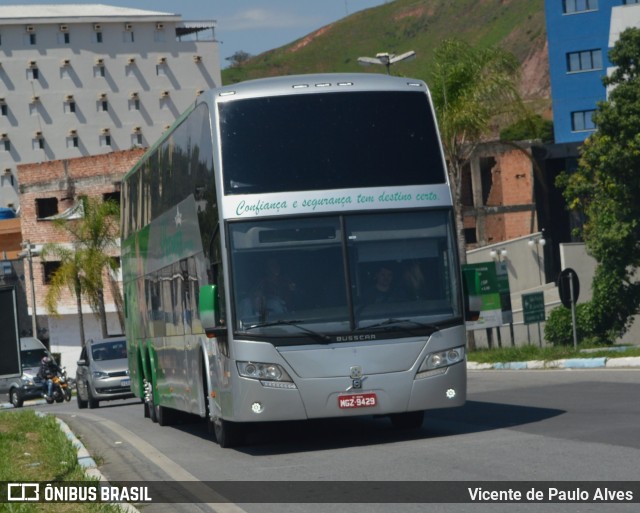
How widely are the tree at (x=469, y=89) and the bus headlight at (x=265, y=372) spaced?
81.1ft

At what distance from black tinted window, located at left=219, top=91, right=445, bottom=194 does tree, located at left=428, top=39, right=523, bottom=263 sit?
23553 mm

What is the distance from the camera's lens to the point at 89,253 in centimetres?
6156

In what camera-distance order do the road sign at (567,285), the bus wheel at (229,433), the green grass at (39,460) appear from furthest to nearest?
the road sign at (567,285) < the bus wheel at (229,433) < the green grass at (39,460)

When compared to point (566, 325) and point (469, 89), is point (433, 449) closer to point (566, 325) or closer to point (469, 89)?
point (469, 89)

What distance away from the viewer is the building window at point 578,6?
7494 centimetres

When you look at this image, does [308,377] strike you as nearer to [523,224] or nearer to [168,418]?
[168,418]

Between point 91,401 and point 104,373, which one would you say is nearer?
point 104,373

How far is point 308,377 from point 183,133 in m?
4.32

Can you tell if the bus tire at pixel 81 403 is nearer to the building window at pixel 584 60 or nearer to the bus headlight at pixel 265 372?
the bus headlight at pixel 265 372

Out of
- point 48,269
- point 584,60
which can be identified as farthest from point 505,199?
point 48,269

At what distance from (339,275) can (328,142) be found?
1546 mm

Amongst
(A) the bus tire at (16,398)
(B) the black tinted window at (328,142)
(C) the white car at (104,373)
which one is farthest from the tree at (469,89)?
(B) the black tinted window at (328,142)

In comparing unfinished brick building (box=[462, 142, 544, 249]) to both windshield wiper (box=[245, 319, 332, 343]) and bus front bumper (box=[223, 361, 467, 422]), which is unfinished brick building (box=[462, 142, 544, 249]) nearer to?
bus front bumper (box=[223, 361, 467, 422])

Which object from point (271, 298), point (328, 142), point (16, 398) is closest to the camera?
point (271, 298)
